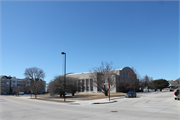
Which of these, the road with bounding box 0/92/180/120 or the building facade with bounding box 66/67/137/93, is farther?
the building facade with bounding box 66/67/137/93

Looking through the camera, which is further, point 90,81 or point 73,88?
point 90,81

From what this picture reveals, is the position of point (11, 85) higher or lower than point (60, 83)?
lower

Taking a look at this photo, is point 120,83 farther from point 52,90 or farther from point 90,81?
point 52,90

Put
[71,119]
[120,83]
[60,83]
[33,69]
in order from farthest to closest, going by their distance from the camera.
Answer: [33,69], [120,83], [60,83], [71,119]

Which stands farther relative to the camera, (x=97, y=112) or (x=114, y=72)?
(x=114, y=72)

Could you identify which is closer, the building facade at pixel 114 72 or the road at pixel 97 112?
the road at pixel 97 112

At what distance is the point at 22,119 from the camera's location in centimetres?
955

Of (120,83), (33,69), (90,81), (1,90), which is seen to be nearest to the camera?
(120,83)

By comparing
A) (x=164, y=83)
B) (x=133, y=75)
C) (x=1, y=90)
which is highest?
(x=133, y=75)

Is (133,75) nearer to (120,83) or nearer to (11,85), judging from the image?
(120,83)

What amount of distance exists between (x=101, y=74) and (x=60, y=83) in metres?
11.1

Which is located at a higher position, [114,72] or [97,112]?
[114,72]

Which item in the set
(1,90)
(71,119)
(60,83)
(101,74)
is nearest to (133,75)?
(101,74)

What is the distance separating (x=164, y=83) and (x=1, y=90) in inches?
4216
